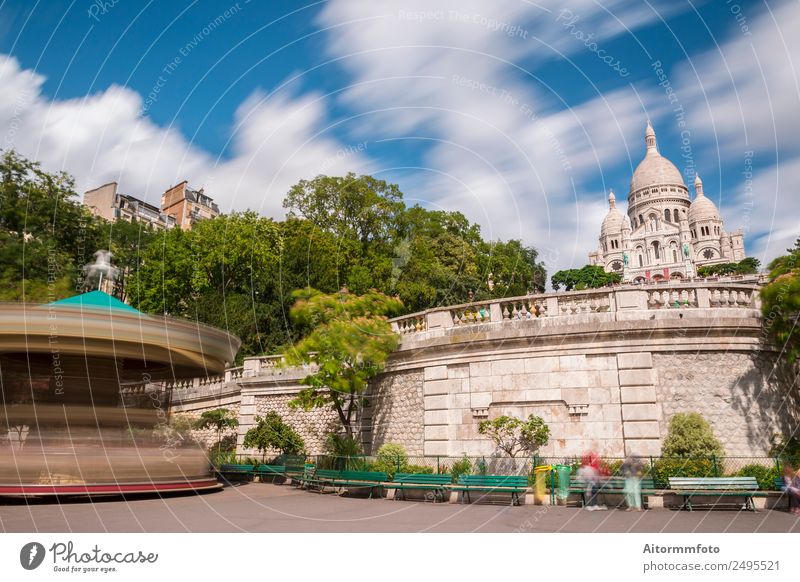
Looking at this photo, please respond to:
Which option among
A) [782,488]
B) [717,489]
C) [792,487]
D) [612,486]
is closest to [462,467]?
[612,486]

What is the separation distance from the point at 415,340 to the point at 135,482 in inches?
384

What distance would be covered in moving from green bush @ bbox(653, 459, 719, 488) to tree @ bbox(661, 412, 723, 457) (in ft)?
2.77

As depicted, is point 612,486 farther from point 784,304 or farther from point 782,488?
point 784,304

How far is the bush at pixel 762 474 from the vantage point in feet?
42.3

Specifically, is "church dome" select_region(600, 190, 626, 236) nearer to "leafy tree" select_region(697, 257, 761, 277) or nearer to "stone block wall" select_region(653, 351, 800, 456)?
"leafy tree" select_region(697, 257, 761, 277)

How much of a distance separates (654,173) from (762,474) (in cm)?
14465

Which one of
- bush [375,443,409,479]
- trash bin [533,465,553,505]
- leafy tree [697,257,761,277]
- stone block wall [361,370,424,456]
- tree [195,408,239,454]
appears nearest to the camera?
trash bin [533,465,553,505]

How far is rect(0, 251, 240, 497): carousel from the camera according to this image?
13.4m

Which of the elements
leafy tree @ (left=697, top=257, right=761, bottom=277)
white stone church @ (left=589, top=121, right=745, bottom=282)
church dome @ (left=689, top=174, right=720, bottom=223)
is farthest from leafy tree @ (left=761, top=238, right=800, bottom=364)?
church dome @ (left=689, top=174, right=720, bottom=223)

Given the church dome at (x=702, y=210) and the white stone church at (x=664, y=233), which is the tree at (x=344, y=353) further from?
the church dome at (x=702, y=210)

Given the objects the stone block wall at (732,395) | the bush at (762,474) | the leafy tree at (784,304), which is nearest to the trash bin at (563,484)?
the stone block wall at (732,395)

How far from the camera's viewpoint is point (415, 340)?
19.3 m
